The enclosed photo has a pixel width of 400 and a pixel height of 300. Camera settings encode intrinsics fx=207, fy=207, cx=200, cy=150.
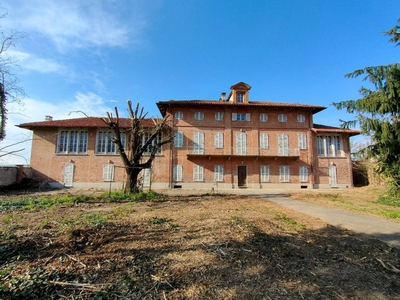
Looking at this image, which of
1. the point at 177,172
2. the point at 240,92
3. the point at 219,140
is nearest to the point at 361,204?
the point at 219,140

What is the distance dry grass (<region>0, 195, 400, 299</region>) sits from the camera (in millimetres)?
2580

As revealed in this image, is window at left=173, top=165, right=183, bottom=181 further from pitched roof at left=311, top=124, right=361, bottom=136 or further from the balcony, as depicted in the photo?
pitched roof at left=311, top=124, right=361, bottom=136

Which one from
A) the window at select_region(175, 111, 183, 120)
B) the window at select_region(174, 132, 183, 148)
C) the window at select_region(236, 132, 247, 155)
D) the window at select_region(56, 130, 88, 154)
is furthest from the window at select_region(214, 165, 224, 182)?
the window at select_region(56, 130, 88, 154)

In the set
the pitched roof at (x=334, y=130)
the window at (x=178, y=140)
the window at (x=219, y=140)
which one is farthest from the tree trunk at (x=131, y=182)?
the pitched roof at (x=334, y=130)

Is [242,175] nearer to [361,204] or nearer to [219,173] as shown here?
[219,173]

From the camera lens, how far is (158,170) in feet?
73.1

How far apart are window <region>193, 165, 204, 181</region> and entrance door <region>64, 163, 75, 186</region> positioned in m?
12.8

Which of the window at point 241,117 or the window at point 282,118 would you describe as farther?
the window at point 282,118

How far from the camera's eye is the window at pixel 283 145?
2319 centimetres

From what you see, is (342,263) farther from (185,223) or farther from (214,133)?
(214,133)

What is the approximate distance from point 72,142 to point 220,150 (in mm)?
16072

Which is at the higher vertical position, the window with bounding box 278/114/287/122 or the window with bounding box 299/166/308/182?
the window with bounding box 278/114/287/122

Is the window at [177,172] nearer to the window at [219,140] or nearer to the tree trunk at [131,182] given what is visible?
the window at [219,140]

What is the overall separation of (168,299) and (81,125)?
23242 mm
